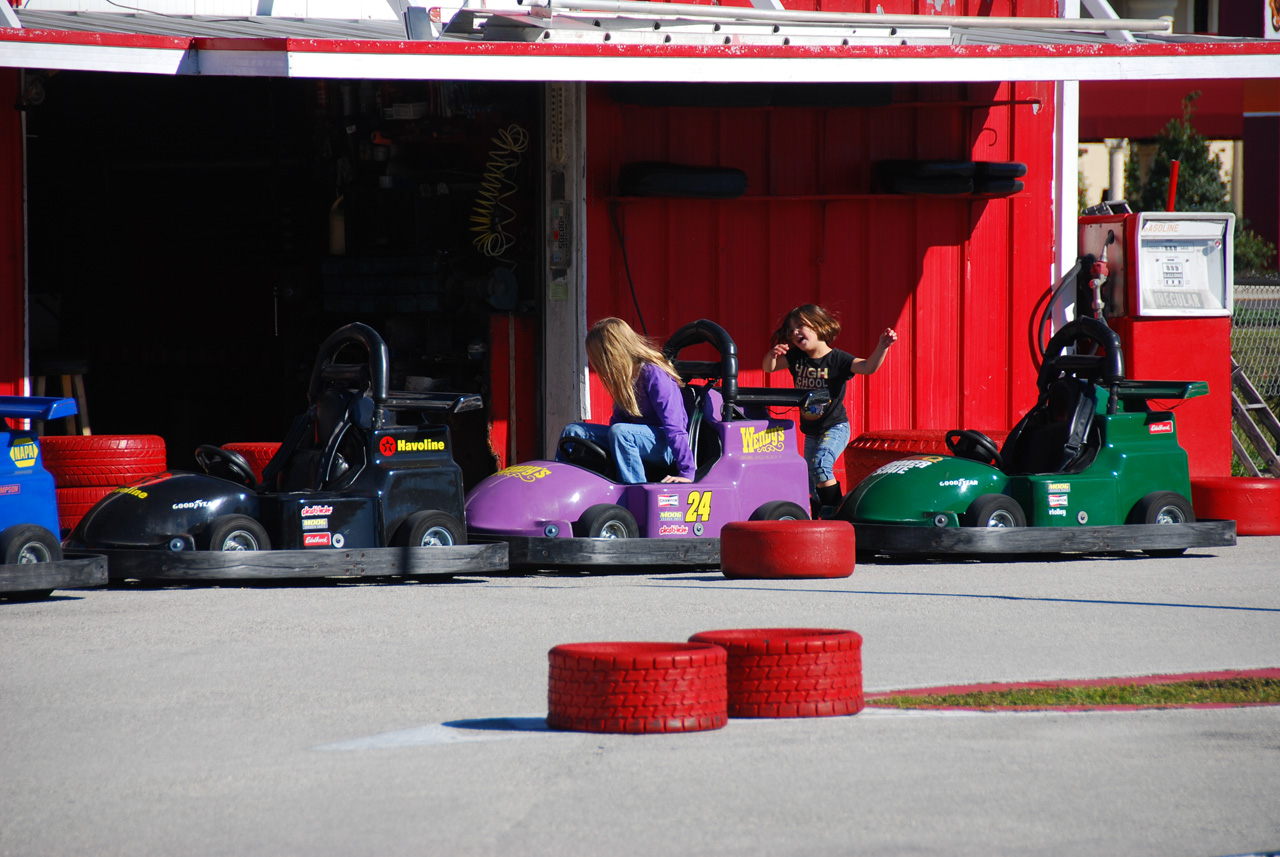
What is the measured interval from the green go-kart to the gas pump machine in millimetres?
2432

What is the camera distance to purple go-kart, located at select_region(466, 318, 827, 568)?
29.3ft

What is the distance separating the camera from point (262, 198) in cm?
1538

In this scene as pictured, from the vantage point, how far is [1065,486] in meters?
9.67

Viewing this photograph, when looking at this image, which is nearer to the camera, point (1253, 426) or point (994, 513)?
point (994, 513)

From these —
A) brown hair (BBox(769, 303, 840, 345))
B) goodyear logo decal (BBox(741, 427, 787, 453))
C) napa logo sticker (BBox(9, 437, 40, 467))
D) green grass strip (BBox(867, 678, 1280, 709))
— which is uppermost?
brown hair (BBox(769, 303, 840, 345))

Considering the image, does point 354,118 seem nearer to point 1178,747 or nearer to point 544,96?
point 544,96

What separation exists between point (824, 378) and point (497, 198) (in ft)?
10.1

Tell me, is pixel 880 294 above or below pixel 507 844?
above

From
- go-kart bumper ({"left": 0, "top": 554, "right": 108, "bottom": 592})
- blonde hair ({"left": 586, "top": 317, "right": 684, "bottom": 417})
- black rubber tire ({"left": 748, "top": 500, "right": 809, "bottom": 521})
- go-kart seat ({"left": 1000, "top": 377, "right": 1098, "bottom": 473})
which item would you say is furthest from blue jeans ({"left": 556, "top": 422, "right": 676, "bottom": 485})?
go-kart bumper ({"left": 0, "top": 554, "right": 108, "bottom": 592})

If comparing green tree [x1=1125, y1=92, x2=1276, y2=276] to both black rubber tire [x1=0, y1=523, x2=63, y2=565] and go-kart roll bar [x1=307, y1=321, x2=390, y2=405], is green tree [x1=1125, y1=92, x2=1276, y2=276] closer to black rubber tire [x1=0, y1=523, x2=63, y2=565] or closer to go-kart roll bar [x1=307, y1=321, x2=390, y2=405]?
go-kart roll bar [x1=307, y1=321, x2=390, y2=405]

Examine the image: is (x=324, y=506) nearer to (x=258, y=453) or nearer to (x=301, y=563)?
(x=301, y=563)

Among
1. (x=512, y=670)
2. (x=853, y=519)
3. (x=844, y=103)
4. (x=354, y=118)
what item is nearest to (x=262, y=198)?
(x=354, y=118)

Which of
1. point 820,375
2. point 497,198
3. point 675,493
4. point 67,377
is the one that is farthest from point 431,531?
point 67,377

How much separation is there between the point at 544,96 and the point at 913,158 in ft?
9.52
